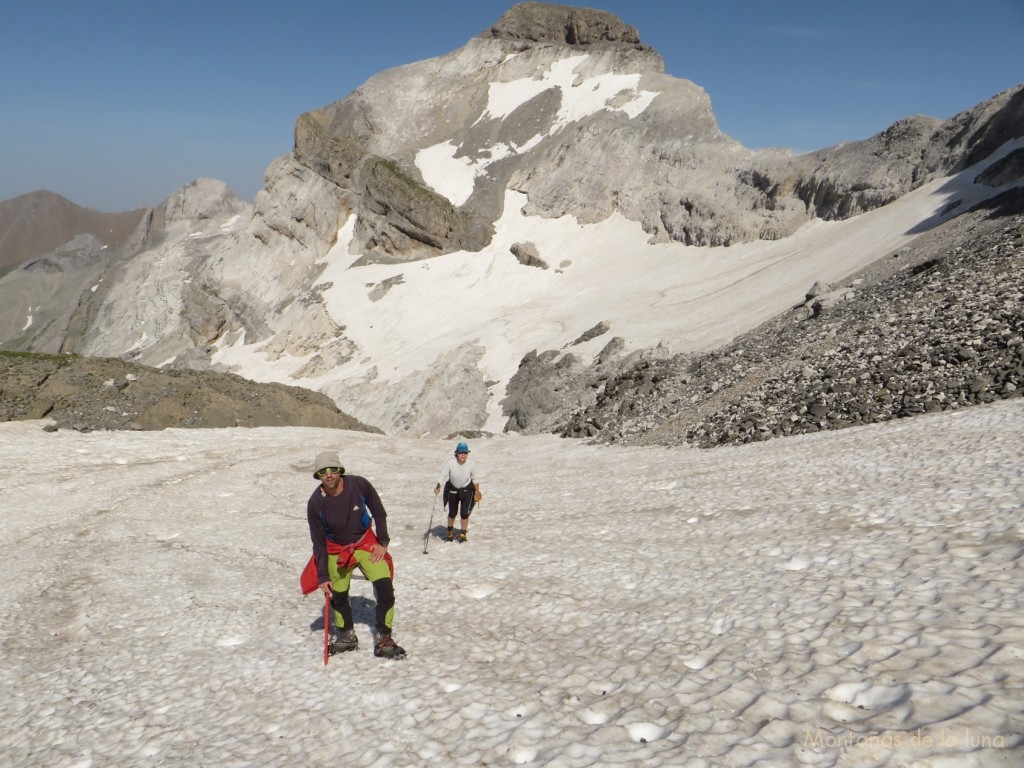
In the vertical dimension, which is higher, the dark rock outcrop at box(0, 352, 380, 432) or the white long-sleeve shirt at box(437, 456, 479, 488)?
the dark rock outcrop at box(0, 352, 380, 432)

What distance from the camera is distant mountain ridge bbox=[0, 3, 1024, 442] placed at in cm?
4444

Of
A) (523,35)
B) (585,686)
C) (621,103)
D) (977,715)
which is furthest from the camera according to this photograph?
(523,35)

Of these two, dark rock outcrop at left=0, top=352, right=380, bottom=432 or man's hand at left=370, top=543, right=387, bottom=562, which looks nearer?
man's hand at left=370, top=543, right=387, bottom=562

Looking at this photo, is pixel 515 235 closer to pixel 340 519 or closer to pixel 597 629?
pixel 340 519

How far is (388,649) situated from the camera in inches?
Answer: 316

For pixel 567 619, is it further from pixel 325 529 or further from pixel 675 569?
pixel 325 529

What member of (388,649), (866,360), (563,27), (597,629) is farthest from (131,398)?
(563,27)

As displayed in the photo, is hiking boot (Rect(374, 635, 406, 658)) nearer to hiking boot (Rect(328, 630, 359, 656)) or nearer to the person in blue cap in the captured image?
hiking boot (Rect(328, 630, 359, 656))

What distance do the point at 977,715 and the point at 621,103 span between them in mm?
87923

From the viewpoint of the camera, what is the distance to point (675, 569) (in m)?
9.90

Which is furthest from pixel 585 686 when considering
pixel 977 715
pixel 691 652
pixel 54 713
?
pixel 54 713

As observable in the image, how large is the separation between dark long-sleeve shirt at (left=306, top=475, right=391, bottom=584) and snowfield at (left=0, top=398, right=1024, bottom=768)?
1461 millimetres

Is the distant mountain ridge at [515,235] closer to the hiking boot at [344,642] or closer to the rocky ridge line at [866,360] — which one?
the rocky ridge line at [866,360]

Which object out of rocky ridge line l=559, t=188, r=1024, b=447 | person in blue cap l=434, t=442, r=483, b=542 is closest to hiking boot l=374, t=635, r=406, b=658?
person in blue cap l=434, t=442, r=483, b=542
